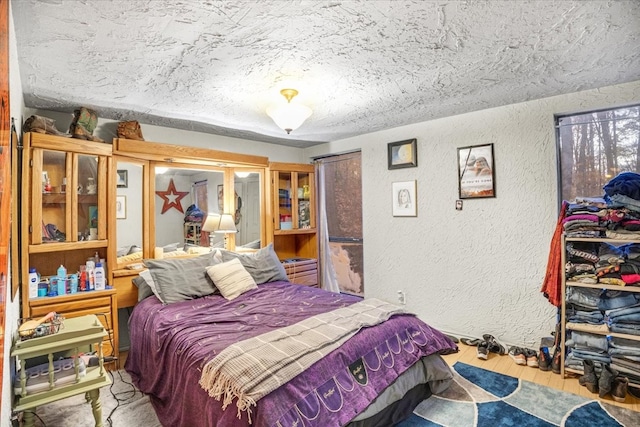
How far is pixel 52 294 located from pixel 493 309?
12.8 ft

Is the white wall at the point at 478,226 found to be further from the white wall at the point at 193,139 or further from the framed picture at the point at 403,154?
the white wall at the point at 193,139

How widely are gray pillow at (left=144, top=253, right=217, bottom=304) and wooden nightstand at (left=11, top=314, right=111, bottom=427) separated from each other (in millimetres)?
709

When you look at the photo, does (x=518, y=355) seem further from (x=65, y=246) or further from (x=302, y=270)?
(x=65, y=246)

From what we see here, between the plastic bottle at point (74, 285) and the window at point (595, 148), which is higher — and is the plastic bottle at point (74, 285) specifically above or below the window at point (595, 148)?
below

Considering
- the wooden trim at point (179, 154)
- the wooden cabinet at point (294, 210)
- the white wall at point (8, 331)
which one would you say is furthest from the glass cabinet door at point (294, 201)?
the white wall at point (8, 331)

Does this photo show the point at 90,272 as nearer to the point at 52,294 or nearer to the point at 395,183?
the point at 52,294

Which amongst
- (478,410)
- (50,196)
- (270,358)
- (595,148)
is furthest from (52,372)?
(595,148)

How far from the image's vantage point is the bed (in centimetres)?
163

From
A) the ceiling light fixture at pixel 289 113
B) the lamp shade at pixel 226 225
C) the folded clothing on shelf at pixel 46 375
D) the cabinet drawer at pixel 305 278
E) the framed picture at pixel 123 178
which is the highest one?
the ceiling light fixture at pixel 289 113

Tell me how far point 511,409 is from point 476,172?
2091 millimetres

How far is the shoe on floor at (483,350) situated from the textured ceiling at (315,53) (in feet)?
7.47

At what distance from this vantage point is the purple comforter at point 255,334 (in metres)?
1.63

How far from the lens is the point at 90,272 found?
278 cm

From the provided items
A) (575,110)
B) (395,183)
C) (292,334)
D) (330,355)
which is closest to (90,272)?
(292,334)
